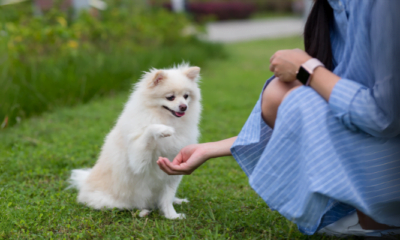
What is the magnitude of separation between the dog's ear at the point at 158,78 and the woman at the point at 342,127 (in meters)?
0.79

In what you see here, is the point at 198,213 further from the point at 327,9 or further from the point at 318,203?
the point at 327,9

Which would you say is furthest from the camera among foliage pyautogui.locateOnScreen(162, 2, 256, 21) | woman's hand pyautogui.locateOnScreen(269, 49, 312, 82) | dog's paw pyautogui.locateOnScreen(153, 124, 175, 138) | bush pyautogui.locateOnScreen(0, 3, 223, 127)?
foliage pyautogui.locateOnScreen(162, 2, 256, 21)

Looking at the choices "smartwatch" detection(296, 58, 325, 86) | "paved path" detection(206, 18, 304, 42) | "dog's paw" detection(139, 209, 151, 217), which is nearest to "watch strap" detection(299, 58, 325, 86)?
"smartwatch" detection(296, 58, 325, 86)

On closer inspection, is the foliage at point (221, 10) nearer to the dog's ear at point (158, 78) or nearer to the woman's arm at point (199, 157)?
the dog's ear at point (158, 78)

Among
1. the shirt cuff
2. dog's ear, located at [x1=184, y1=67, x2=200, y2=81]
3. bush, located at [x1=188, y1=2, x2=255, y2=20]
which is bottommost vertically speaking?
bush, located at [x1=188, y1=2, x2=255, y2=20]

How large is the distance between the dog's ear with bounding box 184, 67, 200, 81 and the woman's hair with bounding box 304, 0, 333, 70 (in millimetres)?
833

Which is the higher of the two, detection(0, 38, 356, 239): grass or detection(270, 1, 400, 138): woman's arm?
detection(270, 1, 400, 138): woman's arm

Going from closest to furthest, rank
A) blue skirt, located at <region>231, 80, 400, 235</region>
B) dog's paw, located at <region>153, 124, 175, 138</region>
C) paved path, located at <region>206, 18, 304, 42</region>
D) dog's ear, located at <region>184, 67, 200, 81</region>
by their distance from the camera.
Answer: blue skirt, located at <region>231, 80, 400, 235</region>, dog's paw, located at <region>153, 124, 175, 138</region>, dog's ear, located at <region>184, 67, 200, 81</region>, paved path, located at <region>206, 18, 304, 42</region>

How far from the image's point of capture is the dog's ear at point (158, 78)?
2.23 metres

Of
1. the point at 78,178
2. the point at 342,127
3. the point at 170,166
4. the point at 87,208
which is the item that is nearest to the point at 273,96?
the point at 342,127

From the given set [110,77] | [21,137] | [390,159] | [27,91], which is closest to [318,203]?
[390,159]

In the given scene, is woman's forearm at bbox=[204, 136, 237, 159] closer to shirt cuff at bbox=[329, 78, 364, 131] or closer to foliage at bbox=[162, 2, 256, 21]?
shirt cuff at bbox=[329, 78, 364, 131]

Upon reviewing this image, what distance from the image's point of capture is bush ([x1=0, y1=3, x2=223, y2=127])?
13.5 ft

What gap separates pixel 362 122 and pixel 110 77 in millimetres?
4134
